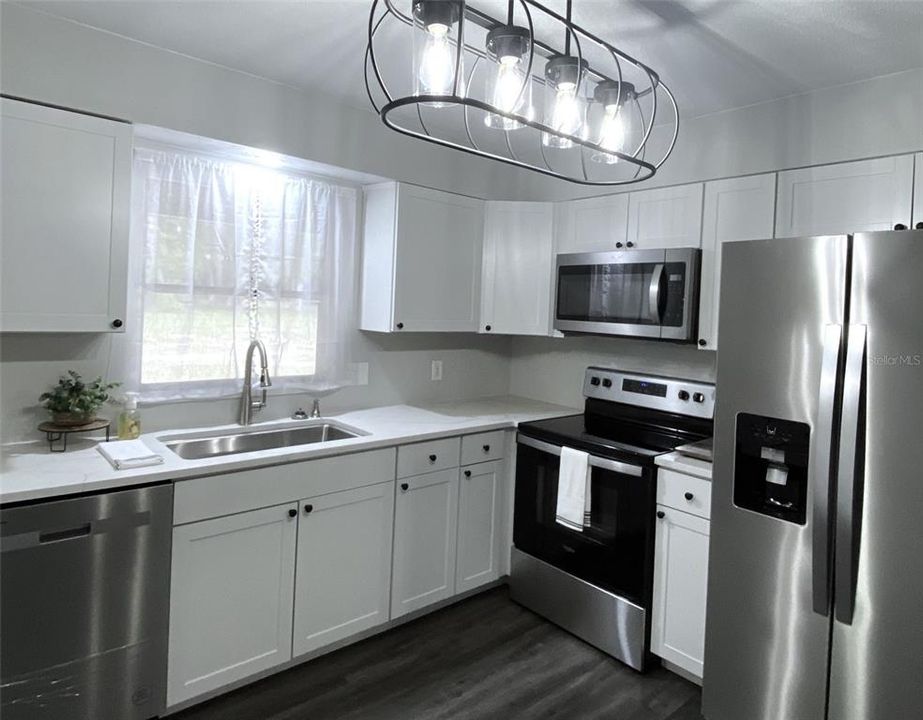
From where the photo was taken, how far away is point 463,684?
2393 mm

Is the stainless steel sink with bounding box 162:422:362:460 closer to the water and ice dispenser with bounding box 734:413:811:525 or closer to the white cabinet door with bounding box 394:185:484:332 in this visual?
the white cabinet door with bounding box 394:185:484:332

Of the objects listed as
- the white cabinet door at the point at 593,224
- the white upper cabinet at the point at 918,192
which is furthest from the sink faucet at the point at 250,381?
the white upper cabinet at the point at 918,192

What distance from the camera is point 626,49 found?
217cm

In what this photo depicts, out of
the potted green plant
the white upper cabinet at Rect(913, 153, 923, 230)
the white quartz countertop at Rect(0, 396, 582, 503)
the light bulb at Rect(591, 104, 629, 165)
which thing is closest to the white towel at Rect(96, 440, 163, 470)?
the white quartz countertop at Rect(0, 396, 582, 503)

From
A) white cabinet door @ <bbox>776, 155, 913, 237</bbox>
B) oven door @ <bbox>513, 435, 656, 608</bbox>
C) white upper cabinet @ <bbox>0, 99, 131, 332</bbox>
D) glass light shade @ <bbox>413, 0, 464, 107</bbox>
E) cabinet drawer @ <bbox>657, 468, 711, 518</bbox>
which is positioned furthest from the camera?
oven door @ <bbox>513, 435, 656, 608</bbox>

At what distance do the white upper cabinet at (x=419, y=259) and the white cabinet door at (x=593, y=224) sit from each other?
1.54 feet

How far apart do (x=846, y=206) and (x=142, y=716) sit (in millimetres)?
3163

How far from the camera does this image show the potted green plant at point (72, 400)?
2.20 metres

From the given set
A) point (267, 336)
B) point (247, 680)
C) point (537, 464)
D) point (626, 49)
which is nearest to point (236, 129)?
point (267, 336)

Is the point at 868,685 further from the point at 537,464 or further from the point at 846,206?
the point at 846,206

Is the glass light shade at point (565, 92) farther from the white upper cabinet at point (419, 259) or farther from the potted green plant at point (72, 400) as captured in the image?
the potted green plant at point (72, 400)

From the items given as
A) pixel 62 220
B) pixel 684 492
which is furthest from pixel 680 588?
pixel 62 220

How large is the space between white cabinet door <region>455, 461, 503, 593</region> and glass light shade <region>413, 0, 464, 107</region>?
194cm

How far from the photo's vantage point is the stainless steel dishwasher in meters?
1.74
